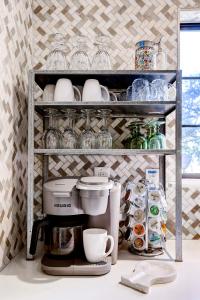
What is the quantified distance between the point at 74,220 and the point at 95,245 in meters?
0.18

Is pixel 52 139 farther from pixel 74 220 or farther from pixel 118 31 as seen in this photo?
pixel 118 31

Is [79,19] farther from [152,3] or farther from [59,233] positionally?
[59,233]

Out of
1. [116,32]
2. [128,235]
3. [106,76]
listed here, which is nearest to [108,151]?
[106,76]

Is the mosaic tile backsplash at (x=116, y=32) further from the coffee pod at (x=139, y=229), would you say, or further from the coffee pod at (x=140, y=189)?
the coffee pod at (x=139, y=229)

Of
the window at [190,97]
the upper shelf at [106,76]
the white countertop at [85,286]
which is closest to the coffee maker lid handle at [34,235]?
the white countertop at [85,286]

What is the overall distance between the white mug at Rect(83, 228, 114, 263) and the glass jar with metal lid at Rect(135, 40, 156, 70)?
2.80 ft

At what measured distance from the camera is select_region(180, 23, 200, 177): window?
2.24 meters

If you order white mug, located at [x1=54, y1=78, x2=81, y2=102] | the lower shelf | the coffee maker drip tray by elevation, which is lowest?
the coffee maker drip tray

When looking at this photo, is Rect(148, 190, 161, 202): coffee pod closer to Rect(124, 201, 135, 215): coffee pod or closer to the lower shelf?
Rect(124, 201, 135, 215): coffee pod

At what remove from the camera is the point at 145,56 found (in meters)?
1.66

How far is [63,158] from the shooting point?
6.63 ft

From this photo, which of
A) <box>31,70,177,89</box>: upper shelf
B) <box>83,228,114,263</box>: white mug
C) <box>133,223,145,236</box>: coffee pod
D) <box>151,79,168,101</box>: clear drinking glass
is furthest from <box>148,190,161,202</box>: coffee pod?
<box>31,70,177,89</box>: upper shelf

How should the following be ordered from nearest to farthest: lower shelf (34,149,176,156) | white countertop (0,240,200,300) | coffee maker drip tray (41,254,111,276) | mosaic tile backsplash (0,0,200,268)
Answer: white countertop (0,240,200,300) → coffee maker drip tray (41,254,111,276) → lower shelf (34,149,176,156) → mosaic tile backsplash (0,0,200,268)

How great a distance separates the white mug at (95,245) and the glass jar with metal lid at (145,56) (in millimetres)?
853
